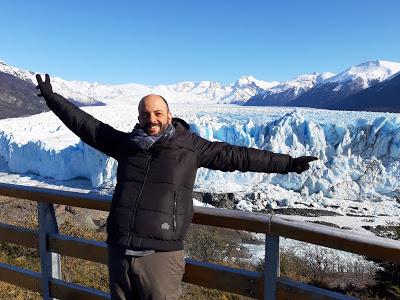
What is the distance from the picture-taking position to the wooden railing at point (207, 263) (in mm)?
1831

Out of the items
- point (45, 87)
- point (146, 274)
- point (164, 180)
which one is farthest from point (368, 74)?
point (146, 274)

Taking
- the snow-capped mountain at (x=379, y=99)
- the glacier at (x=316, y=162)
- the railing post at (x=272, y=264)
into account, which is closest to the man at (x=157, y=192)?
the railing post at (x=272, y=264)

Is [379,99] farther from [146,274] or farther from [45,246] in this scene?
[146,274]

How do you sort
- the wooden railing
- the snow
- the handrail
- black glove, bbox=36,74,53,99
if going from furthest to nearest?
the snow, black glove, bbox=36,74,53,99, the wooden railing, the handrail

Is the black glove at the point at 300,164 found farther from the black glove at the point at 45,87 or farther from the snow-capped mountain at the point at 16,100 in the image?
the snow-capped mountain at the point at 16,100

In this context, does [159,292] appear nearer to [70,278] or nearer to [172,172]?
[172,172]

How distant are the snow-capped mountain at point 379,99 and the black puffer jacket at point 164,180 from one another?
324 feet

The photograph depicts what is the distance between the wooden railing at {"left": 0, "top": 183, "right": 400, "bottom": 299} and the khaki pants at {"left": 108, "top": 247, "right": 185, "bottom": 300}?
16 cm

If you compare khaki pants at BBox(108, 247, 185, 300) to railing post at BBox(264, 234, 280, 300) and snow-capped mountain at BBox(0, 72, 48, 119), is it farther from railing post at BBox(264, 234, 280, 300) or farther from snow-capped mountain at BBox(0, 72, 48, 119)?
snow-capped mountain at BBox(0, 72, 48, 119)

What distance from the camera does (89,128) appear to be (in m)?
2.52

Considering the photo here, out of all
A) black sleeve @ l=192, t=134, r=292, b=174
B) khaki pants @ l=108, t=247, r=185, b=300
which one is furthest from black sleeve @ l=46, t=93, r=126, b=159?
khaki pants @ l=108, t=247, r=185, b=300

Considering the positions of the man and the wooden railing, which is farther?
the man

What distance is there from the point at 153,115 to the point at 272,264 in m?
0.86

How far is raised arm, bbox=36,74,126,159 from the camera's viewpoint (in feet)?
8.04
